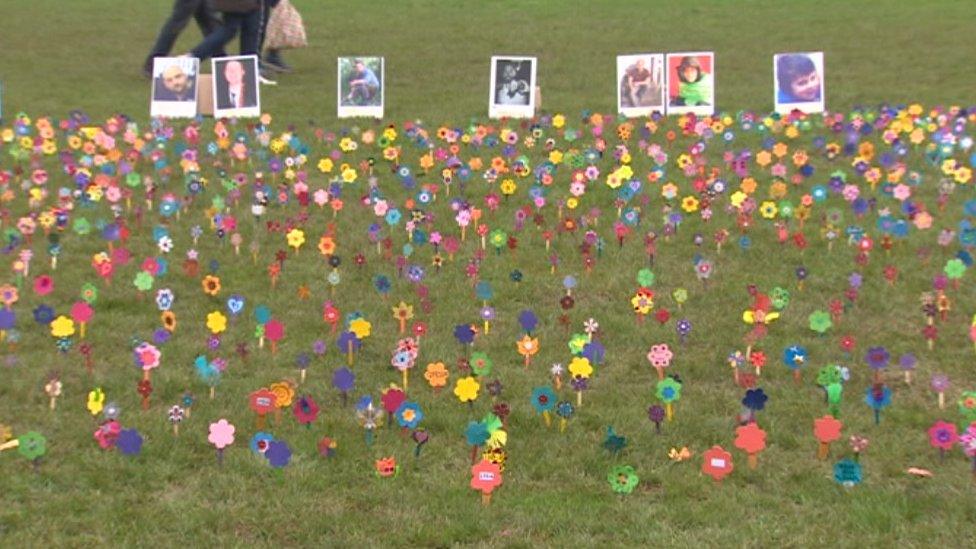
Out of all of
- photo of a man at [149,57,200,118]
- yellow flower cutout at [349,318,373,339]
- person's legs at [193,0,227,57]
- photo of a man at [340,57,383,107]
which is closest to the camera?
yellow flower cutout at [349,318,373,339]

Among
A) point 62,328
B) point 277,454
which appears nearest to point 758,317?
point 277,454

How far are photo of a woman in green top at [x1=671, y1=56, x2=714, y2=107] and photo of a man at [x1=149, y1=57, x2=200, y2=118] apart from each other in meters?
5.20

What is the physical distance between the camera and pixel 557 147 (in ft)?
32.6

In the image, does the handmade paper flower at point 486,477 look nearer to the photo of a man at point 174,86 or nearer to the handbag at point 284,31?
the photo of a man at point 174,86

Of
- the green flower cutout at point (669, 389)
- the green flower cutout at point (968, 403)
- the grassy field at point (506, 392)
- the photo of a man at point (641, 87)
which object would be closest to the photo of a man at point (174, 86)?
the grassy field at point (506, 392)

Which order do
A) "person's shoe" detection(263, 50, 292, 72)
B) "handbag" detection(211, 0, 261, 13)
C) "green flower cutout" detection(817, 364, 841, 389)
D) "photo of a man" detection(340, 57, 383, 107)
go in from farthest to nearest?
"person's shoe" detection(263, 50, 292, 72) < "handbag" detection(211, 0, 261, 13) < "photo of a man" detection(340, 57, 383, 107) < "green flower cutout" detection(817, 364, 841, 389)

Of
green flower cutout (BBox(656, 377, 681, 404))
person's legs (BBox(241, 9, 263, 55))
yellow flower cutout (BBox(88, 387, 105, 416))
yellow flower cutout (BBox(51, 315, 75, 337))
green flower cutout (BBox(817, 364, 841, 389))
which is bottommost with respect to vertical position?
yellow flower cutout (BBox(88, 387, 105, 416))

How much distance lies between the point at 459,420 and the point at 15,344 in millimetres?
2520

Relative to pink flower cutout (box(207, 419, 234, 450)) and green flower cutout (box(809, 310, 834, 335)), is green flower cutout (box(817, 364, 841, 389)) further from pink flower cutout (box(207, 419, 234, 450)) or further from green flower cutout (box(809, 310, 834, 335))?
pink flower cutout (box(207, 419, 234, 450))

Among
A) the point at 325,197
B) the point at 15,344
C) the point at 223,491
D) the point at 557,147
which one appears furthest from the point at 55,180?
the point at 223,491

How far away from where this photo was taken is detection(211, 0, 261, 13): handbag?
12.9 metres

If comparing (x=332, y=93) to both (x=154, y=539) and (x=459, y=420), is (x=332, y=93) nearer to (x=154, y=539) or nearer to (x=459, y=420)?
(x=459, y=420)

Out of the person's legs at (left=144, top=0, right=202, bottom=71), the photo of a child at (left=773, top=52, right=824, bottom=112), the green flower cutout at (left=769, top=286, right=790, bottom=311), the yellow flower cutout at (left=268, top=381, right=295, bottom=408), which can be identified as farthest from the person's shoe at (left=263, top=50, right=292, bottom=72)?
the yellow flower cutout at (left=268, top=381, right=295, bottom=408)

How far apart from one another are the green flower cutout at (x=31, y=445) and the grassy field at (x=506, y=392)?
99mm
